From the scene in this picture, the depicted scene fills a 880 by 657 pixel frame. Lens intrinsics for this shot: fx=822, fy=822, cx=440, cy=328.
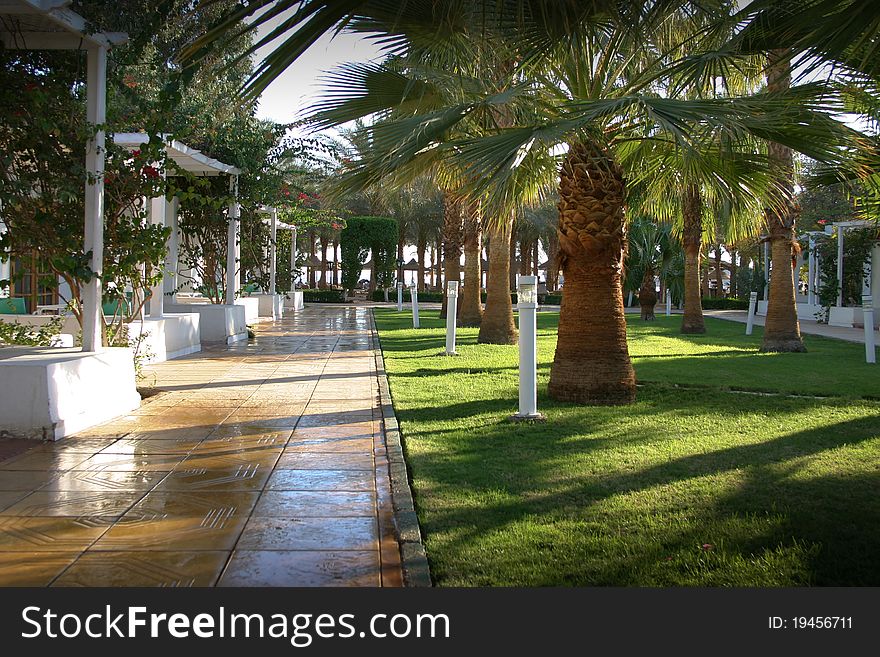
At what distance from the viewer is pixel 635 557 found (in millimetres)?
4020

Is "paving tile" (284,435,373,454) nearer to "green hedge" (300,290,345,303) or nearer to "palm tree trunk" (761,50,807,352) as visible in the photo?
"palm tree trunk" (761,50,807,352)

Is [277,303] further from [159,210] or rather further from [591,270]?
[591,270]

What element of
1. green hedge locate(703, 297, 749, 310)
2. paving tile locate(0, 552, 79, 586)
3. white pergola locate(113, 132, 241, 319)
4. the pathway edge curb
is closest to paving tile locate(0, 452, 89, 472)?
paving tile locate(0, 552, 79, 586)

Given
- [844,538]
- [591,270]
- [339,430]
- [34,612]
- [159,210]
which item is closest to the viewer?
[34,612]

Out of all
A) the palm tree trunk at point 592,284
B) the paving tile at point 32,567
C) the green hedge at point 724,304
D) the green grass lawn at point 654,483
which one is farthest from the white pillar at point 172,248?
the green hedge at point 724,304

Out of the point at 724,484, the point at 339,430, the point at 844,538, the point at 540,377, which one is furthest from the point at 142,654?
the point at 540,377

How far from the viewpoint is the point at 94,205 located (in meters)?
7.26

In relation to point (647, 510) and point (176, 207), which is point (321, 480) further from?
point (176, 207)

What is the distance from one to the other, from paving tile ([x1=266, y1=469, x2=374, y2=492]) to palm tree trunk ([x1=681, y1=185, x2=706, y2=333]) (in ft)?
42.6

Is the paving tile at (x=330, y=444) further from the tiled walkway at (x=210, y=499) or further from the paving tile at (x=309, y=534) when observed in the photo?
the paving tile at (x=309, y=534)

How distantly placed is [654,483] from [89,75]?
5713 millimetres

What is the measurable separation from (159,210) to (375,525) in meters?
9.12

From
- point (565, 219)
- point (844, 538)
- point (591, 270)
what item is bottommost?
point (844, 538)

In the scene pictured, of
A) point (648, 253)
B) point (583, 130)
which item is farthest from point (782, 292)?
point (648, 253)
